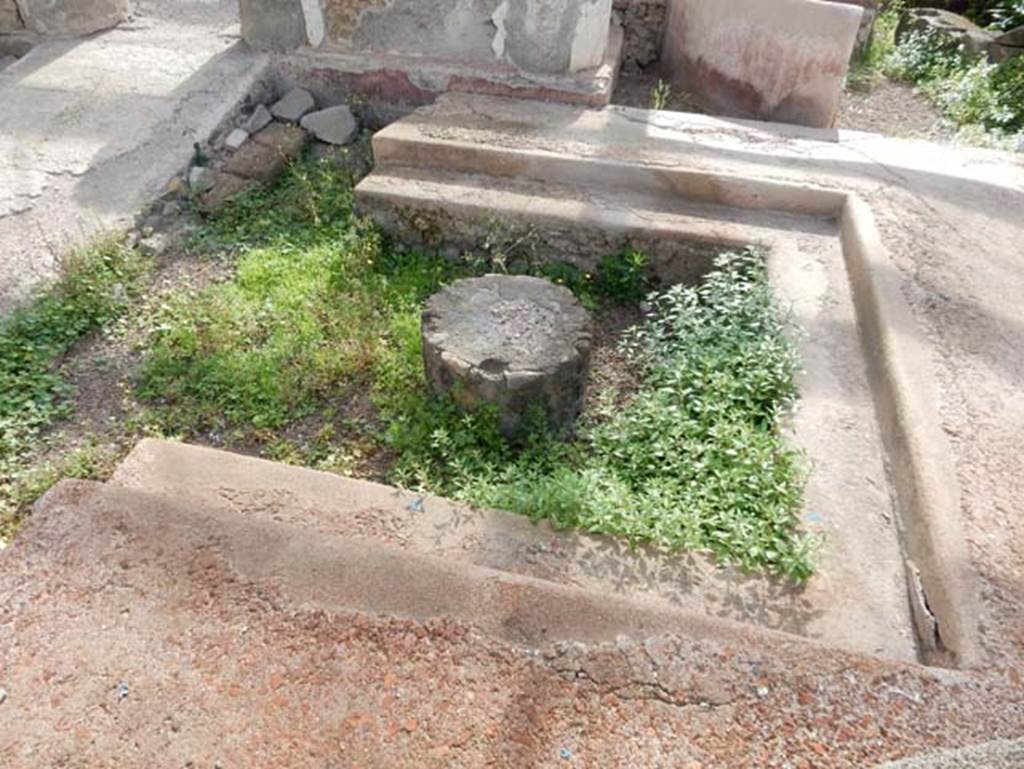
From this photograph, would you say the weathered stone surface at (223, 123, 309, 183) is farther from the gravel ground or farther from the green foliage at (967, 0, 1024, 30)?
the green foliage at (967, 0, 1024, 30)

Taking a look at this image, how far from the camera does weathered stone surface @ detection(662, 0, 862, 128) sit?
5.20m

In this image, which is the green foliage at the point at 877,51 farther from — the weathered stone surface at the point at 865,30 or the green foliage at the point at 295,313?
the green foliage at the point at 295,313

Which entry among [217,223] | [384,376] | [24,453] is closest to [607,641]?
[384,376]

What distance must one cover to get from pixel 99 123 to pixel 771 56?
15.1 feet

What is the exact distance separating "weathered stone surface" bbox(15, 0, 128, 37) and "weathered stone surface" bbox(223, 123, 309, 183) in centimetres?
200

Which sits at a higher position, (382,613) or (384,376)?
(382,613)

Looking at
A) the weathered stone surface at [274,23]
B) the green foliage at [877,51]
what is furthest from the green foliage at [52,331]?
the green foliage at [877,51]

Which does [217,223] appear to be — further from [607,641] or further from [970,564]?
[970,564]

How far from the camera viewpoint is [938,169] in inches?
172

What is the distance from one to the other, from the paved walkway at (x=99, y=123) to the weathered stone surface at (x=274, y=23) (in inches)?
6.2

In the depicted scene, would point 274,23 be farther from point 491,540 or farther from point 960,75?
point 960,75

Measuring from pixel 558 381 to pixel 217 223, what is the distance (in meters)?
2.62

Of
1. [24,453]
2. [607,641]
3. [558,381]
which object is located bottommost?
[24,453]

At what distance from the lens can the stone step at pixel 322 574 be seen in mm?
1794
